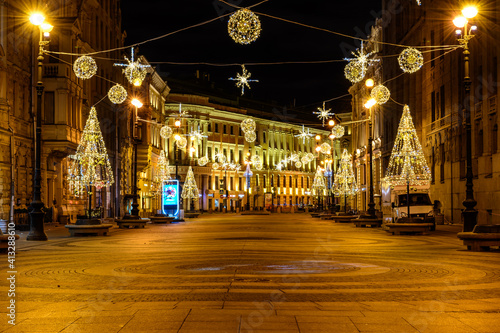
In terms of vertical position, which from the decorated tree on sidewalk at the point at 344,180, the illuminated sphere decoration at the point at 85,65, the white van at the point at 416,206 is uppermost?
the illuminated sphere decoration at the point at 85,65

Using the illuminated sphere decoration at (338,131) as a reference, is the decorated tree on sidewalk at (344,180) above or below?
below

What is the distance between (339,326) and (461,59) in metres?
36.5

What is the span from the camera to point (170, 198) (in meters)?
55.8

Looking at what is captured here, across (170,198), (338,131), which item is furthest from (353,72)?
(170,198)

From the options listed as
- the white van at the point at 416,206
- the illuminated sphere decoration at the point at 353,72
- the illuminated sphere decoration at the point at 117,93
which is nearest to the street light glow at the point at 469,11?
the illuminated sphere decoration at the point at 353,72

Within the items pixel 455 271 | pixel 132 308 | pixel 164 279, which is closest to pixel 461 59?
pixel 455 271

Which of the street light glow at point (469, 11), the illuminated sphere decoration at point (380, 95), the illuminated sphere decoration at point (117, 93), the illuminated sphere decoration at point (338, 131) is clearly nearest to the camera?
the street light glow at point (469, 11)

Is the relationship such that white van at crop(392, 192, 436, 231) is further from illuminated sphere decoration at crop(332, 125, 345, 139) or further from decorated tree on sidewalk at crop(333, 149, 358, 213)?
decorated tree on sidewalk at crop(333, 149, 358, 213)

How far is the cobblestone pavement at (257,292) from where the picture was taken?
817cm

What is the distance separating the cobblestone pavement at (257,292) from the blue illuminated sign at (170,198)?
36274mm

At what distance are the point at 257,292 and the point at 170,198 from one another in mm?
45537

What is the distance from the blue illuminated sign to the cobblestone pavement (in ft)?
119

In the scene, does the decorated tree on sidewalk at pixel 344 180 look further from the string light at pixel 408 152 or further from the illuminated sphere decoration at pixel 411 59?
the illuminated sphere decoration at pixel 411 59

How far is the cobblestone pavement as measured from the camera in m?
8.17
